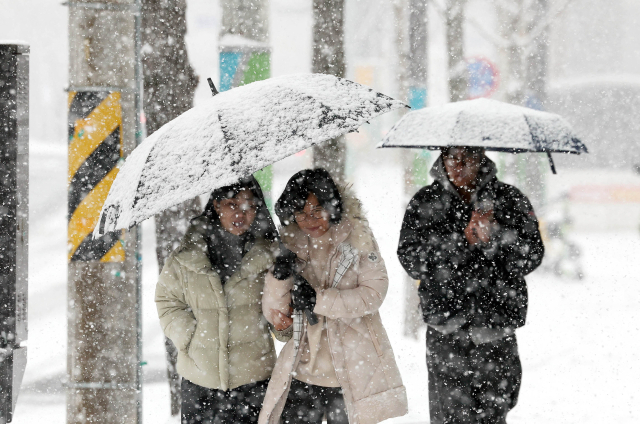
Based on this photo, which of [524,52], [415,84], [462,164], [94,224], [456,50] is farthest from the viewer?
[524,52]

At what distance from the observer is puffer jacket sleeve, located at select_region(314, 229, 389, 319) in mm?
2797

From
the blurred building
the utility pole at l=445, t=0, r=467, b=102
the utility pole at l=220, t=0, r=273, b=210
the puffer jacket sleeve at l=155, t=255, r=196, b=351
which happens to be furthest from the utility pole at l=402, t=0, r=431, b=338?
the blurred building

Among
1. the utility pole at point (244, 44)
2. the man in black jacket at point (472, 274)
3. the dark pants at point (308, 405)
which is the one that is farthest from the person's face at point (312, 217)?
the utility pole at point (244, 44)

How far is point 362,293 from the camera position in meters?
2.86

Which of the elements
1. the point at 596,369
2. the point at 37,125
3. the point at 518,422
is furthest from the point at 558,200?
the point at 37,125

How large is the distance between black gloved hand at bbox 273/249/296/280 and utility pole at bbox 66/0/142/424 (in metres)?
1.32

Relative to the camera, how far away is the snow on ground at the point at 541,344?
217 inches

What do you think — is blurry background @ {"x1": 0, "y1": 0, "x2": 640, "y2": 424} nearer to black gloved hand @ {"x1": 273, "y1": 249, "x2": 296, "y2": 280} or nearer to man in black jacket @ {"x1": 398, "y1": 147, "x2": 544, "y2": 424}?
man in black jacket @ {"x1": 398, "y1": 147, "x2": 544, "y2": 424}

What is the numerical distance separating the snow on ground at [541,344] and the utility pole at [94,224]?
4.82 ft

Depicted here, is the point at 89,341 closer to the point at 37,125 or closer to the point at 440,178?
the point at 440,178

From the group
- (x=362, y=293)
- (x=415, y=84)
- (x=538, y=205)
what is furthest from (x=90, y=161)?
(x=538, y=205)

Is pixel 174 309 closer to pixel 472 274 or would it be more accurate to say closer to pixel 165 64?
pixel 472 274

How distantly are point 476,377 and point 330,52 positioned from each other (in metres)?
3.01

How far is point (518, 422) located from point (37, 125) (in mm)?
29773
